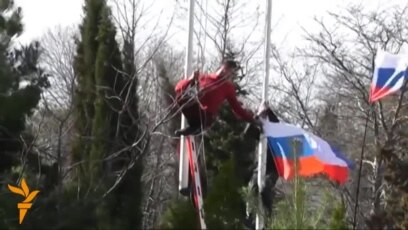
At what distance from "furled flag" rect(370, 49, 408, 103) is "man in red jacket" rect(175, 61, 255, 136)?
2379mm

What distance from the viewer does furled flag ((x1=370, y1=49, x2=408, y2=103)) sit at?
391 inches

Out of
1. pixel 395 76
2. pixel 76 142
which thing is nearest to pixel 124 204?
pixel 76 142

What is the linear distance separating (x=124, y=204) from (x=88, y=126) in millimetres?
1391

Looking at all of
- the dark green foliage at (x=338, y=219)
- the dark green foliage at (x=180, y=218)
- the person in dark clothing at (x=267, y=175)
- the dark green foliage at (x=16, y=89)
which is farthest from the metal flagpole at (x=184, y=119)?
the dark green foliage at (x=16, y=89)

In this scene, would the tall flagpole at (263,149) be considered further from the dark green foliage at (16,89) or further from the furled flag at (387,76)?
the dark green foliage at (16,89)

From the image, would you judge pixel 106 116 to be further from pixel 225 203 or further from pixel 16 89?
pixel 225 203

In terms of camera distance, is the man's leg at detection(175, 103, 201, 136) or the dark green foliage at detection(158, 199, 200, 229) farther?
the man's leg at detection(175, 103, 201, 136)

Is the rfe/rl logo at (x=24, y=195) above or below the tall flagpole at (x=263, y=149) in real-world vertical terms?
below

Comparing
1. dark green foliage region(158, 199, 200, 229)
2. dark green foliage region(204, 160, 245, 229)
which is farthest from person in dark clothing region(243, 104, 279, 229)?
dark green foliage region(158, 199, 200, 229)

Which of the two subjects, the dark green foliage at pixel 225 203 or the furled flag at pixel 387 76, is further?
the furled flag at pixel 387 76

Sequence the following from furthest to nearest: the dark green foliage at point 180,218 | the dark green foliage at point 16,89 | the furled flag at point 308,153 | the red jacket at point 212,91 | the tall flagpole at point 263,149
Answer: the dark green foliage at point 16,89
the furled flag at point 308,153
the red jacket at point 212,91
the tall flagpole at point 263,149
the dark green foliage at point 180,218

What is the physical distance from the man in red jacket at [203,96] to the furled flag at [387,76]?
93.7 inches

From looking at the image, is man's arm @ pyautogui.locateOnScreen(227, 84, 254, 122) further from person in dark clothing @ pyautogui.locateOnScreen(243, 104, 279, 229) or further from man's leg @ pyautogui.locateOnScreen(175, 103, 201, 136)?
person in dark clothing @ pyautogui.locateOnScreen(243, 104, 279, 229)

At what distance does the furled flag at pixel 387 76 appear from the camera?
994 cm
